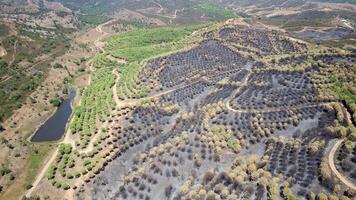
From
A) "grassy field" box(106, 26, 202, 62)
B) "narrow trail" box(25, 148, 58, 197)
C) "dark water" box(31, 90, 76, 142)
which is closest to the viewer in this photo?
"narrow trail" box(25, 148, 58, 197)

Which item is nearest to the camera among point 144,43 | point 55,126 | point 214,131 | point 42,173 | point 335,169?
point 335,169

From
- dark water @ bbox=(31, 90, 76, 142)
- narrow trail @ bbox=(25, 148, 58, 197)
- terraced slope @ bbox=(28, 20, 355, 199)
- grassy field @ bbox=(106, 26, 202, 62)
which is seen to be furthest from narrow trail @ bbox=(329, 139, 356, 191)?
grassy field @ bbox=(106, 26, 202, 62)

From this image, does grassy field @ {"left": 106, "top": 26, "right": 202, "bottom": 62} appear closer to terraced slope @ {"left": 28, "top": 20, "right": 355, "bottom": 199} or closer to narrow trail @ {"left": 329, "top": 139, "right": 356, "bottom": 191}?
terraced slope @ {"left": 28, "top": 20, "right": 355, "bottom": 199}

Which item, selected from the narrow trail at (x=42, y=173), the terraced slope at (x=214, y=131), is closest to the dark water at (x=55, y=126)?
the terraced slope at (x=214, y=131)

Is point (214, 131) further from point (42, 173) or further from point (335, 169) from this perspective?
point (42, 173)

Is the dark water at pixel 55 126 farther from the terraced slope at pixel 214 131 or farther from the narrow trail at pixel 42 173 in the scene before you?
the narrow trail at pixel 42 173

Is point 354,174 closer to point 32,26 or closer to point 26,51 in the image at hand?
point 26,51

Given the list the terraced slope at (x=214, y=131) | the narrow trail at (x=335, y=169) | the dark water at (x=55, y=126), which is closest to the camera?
the narrow trail at (x=335, y=169)

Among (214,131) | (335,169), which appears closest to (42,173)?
(214,131)

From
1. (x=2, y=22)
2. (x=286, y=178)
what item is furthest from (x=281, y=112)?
(x=2, y=22)
